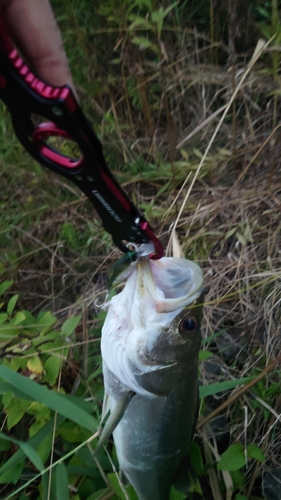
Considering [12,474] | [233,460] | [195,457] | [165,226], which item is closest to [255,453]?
[233,460]

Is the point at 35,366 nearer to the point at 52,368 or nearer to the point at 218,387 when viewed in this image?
the point at 52,368

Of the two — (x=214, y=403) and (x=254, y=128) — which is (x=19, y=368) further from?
(x=254, y=128)

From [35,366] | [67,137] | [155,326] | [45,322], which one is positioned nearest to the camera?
[67,137]

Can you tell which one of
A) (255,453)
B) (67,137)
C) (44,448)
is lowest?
(255,453)

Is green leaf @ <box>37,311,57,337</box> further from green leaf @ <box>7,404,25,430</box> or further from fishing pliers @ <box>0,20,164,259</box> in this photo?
fishing pliers @ <box>0,20,164,259</box>

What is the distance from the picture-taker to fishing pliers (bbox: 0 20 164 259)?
3.55ft

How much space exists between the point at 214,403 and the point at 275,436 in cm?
33

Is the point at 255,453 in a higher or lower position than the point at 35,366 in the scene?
lower

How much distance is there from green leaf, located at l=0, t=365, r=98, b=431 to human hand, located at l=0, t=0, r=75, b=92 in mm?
953

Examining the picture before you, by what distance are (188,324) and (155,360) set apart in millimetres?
151

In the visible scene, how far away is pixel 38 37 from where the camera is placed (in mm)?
1300

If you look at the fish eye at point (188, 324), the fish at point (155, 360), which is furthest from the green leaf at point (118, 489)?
the fish eye at point (188, 324)

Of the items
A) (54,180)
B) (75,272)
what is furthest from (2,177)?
(75,272)

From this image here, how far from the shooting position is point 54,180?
2.89 meters
